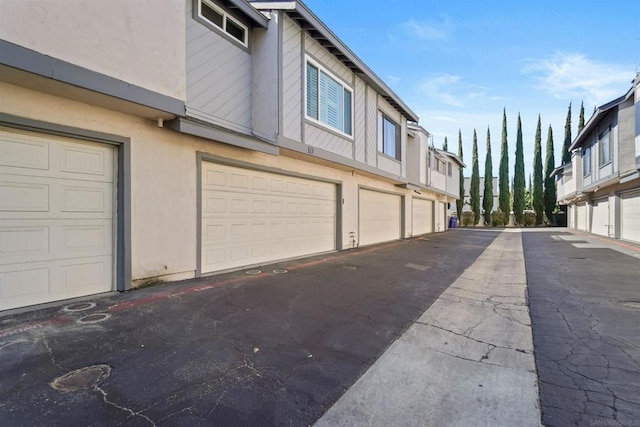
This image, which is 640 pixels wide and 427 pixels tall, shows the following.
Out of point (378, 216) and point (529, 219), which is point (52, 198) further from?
point (529, 219)

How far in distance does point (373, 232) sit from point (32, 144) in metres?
11.3

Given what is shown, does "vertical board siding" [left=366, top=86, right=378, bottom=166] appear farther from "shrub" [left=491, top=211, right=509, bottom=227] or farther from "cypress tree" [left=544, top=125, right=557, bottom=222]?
"cypress tree" [left=544, top=125, right=557, bottom=222]

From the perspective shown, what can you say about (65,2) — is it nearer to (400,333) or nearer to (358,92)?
(400,333)

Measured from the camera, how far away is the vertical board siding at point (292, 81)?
7.73 metres

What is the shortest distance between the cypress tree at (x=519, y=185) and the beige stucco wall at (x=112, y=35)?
129 ft

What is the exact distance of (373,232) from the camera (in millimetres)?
13398

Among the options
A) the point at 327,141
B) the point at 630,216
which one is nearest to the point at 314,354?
the point at 327,141

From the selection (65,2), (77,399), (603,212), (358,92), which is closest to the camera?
(77,399)

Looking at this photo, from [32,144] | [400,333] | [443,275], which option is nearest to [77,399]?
[400,333]

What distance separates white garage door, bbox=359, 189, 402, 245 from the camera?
12.7 meters

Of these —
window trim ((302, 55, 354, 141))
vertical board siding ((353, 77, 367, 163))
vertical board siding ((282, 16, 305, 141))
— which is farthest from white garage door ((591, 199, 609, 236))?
vertical board siding ((282, 16, 305, 141))

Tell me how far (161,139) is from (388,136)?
10679 mm

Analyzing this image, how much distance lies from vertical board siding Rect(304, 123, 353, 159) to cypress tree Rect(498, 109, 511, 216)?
107 ft

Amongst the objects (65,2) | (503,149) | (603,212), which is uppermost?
(503,149)
